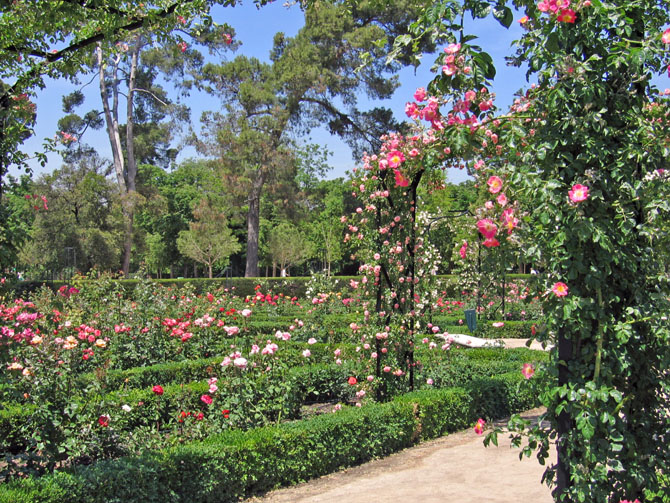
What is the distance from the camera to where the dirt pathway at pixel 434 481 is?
13.6 feet

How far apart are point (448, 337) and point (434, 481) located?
2786mm

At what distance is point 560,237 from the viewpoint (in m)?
2.33

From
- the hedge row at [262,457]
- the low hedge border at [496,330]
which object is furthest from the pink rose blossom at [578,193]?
the low hedge border at [496,330]

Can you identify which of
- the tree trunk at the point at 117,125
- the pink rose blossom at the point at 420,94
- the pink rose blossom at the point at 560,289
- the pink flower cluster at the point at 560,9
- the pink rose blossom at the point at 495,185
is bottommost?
the pink rose blossom at the point at 560,289

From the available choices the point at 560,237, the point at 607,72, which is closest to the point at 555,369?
the point at 560,237

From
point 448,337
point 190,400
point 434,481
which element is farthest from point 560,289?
point 448,337

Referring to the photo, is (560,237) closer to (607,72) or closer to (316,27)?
(607,72)

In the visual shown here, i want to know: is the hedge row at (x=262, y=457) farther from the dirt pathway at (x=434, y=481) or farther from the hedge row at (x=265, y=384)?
the hedge row at (x=265, y=384)

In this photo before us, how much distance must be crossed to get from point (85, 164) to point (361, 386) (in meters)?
21.6

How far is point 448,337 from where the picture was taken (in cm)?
711

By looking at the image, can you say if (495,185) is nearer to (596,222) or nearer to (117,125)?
(596,222)

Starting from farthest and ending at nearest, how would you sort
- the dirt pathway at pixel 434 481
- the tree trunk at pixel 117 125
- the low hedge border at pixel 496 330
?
1. the tree trunk at pixel 117 125
2. the low hedge border at pixel 496 330
3. the dirt pathway at pixel 434 481

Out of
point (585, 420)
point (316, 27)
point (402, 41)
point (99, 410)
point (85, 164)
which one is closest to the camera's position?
point (585, 420)

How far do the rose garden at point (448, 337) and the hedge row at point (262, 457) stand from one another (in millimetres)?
14
